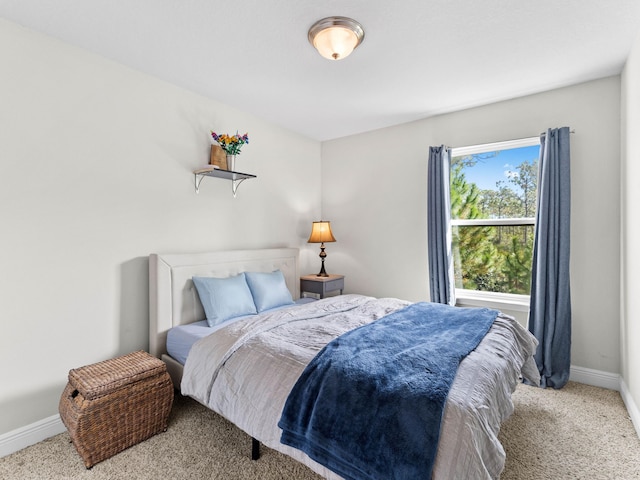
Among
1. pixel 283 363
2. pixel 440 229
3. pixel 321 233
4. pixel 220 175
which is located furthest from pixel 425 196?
pixel 283 363

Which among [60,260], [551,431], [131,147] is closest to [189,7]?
[131,147]

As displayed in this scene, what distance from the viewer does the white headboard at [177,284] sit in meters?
2.47

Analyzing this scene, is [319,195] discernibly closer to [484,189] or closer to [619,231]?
[484,189]

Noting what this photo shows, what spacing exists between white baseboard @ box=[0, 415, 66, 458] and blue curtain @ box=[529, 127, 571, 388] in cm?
366

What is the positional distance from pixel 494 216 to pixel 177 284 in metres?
3.05

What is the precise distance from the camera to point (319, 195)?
4.41m

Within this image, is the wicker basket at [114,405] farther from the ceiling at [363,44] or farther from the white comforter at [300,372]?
the ceiling at [363,44]

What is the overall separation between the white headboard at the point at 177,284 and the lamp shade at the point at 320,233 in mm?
1004

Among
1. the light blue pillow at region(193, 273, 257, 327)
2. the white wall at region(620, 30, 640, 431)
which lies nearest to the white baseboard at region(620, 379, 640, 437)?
the white wall at region(620, 30, 640, 431)

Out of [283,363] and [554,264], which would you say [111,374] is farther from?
[554,264]

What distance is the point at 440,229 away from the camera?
11.1 feet

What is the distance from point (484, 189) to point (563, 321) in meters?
→ 1.41

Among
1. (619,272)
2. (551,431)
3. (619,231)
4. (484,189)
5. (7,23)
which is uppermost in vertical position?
(7,23)

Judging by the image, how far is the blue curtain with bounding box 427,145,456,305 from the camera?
3.34m
